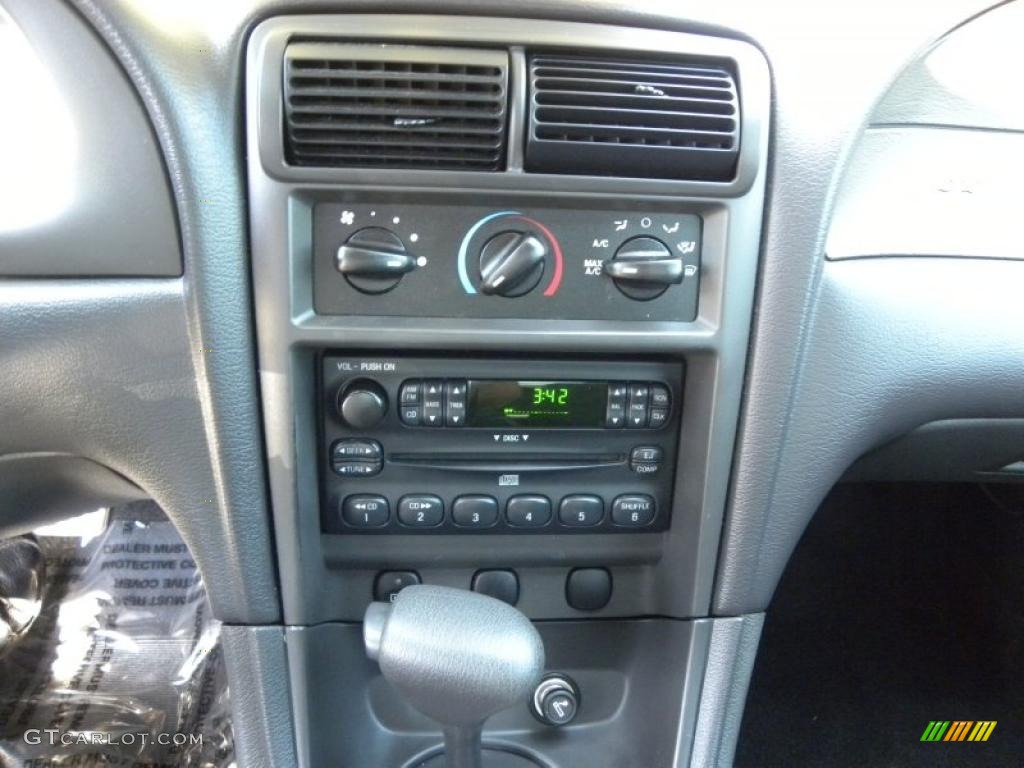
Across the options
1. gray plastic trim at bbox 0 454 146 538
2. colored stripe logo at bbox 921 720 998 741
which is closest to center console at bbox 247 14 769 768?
gray plastic trim at bbox 0 454 146 538

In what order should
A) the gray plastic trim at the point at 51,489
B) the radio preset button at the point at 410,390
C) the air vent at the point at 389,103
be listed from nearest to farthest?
the air vent at the point at 389,103 → the radio preset button at the point at 410,390 → the gray plastic trim at the point at 51,489

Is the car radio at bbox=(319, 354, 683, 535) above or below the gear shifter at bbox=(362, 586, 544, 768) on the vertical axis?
above

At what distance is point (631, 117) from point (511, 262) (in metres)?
0.16

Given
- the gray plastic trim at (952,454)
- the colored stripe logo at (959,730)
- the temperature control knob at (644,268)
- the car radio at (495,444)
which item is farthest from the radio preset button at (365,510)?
the colored stripe logo at (959,730)

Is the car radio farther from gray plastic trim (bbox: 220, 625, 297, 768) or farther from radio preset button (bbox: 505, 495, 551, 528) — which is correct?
gray plastic trim (bbox: 220, 625, 297, 768)

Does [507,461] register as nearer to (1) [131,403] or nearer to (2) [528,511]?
(2) [528,511]

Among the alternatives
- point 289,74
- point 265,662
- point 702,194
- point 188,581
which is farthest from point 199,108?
point 188,581

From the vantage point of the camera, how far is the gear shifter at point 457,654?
Answer: 79 cm

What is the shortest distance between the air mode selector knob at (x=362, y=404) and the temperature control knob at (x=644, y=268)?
9.6 inches

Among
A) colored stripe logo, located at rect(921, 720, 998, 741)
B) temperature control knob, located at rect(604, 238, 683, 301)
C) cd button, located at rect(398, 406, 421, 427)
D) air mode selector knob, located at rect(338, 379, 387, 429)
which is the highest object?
temperature control knob, located at rect(604, 238, 683, 301)

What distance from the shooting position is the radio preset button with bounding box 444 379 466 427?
90cm

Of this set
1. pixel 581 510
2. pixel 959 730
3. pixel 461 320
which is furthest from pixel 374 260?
pixel 959 730

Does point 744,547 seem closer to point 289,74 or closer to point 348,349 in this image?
point 348,349

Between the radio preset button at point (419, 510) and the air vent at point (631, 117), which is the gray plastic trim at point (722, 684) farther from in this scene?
the air vent at point (631, 117)
